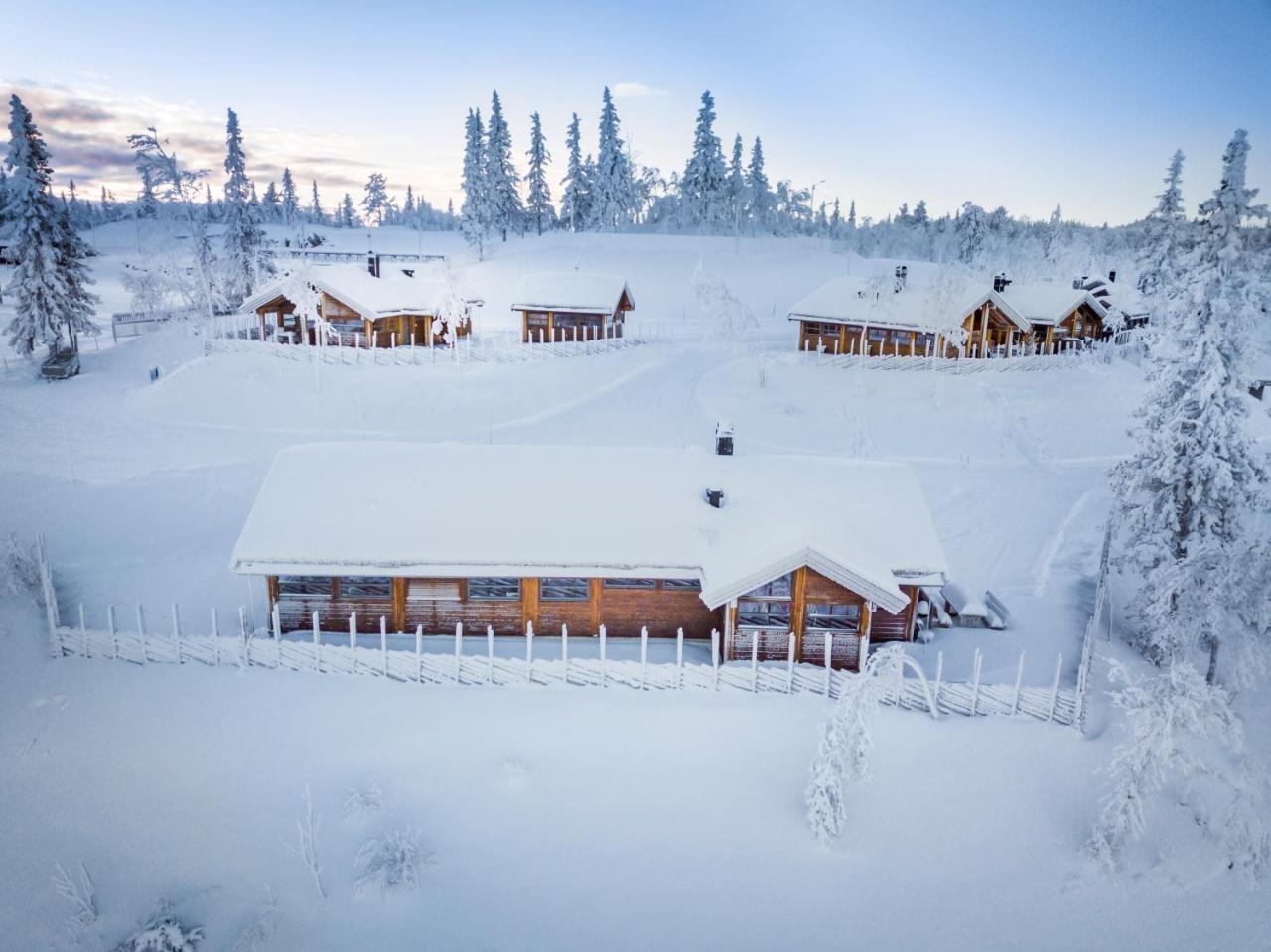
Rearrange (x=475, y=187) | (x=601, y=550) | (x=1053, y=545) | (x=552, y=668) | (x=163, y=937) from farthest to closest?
(x=475, y=187) < (x=1053, y=545) < (x=601, y=550) < (x=552, y=668) < (x=163, y=937)

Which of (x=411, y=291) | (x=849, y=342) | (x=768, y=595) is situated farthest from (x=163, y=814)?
(x=849, y=342)

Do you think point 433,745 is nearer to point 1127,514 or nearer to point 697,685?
point 697,685

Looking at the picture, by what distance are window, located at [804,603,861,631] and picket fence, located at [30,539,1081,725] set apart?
1.98ft

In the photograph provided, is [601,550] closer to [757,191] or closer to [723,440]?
[723,440]

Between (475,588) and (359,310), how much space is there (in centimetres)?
2826

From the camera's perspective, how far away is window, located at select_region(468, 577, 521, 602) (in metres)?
20.2

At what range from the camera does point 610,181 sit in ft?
294

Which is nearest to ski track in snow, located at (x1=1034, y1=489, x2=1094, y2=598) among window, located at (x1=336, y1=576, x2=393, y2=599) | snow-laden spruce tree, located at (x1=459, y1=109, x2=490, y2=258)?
window, located at (x1=336, y1=576, x2=393, y2=599)

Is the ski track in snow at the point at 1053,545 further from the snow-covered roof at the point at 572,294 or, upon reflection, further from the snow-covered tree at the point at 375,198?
the snow-covered tree at the point at 375,198

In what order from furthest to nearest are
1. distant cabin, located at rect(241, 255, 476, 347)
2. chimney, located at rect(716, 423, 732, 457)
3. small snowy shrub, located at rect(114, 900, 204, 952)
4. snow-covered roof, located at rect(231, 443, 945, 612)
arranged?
distant cabin, located at rect(241, 255, 476, 347), chimney, located at rect(716, 423, 732, 457), snow-covered roof, located at rect(231, 443, 945, 612), small snowy shrub, located at rect(114, 900, 204, 952)

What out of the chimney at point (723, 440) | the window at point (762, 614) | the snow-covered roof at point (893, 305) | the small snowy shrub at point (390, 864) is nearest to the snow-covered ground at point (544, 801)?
the small snowy shrub at point (390, 864)

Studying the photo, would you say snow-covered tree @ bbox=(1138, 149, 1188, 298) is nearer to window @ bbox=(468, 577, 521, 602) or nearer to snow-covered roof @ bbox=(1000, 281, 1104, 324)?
snow-covered roof @ bbox=(1000, 281, 1104, 324)

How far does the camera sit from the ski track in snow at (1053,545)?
83.5ft

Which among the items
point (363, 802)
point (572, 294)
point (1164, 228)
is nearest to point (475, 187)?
point (572, 294)
